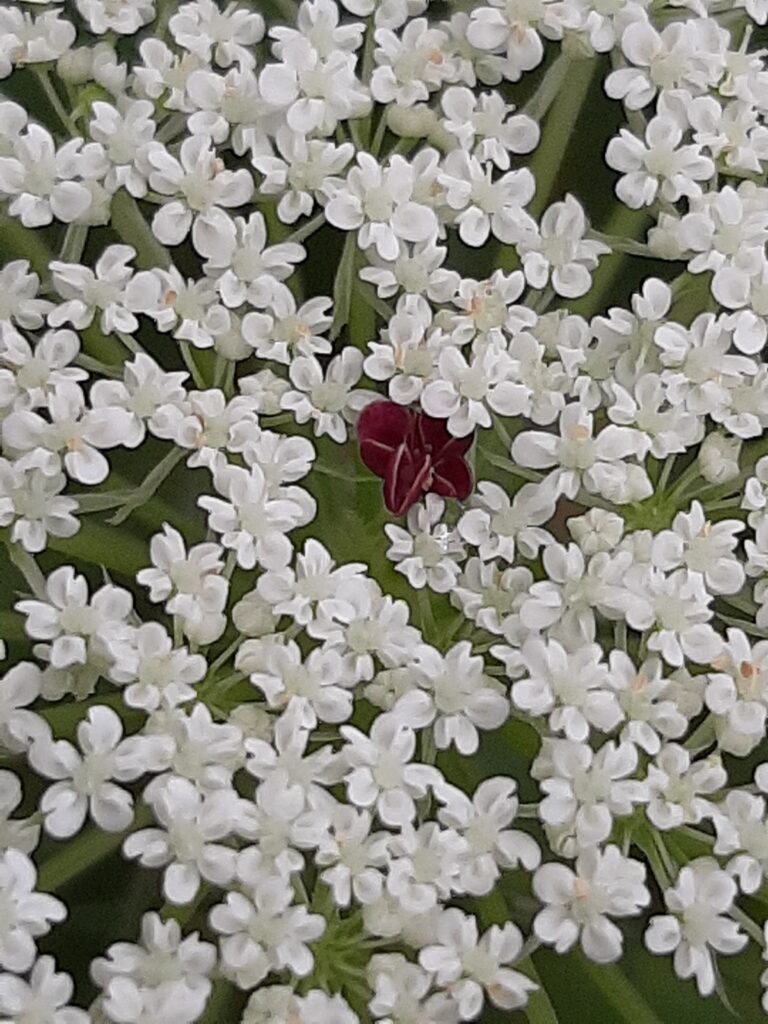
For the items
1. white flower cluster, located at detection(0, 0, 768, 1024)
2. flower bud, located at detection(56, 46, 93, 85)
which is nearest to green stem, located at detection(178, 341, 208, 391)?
white flower cluster, located at detection(0, 0, 768, 1024)

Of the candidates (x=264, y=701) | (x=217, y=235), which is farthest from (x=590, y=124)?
(x=264, y=701)

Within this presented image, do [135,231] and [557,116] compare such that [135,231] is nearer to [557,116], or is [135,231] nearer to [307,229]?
[307,229]

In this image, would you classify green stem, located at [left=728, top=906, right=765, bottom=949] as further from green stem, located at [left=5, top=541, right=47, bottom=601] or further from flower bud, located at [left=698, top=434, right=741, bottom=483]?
green stem, located at [left=5, top=541, right=47, bottom=601]

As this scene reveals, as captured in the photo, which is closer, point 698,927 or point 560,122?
point 698,927

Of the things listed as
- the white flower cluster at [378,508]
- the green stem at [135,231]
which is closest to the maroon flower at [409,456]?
the white flower cluster at [378,508]

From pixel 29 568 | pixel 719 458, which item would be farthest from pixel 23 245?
pixel 719 458

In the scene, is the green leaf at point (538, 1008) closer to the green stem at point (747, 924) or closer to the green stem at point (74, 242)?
the green stem at point (747, 924)

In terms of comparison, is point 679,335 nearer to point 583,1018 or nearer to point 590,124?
point 590,124
